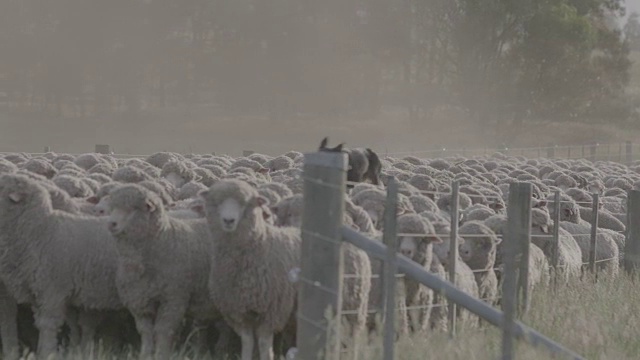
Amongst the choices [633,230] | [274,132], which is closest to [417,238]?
[633,230]

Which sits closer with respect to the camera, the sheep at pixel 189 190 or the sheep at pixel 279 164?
the sheep at pixel 189 190

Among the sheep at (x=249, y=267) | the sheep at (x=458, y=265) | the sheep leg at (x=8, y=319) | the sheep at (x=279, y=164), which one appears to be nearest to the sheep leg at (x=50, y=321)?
the sheep leg at (x=8, y=319)

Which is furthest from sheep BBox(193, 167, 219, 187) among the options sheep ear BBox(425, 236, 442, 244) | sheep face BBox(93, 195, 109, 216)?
sheep ear BBox(425, 236, 442, 244)

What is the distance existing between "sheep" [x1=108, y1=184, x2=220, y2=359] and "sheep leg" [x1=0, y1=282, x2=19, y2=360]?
1040 mm

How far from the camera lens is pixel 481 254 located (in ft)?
38.8

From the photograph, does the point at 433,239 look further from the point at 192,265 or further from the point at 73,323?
the point at 73,323

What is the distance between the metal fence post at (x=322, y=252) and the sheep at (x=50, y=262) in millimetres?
4193

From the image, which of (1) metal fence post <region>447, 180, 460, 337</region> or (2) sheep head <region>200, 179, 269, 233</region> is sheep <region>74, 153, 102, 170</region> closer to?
(2) sheep head <region>200, 179, 269, 233</region>

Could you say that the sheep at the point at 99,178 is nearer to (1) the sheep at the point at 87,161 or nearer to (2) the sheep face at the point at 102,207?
(2) the sheep face at the point at 102,207

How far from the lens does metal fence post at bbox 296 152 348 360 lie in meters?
6.67

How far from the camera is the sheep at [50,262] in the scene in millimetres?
10594

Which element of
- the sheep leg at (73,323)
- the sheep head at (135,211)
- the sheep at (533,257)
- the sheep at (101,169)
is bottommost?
the sheep leg at (73,323)

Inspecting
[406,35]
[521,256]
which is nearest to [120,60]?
[406,35]

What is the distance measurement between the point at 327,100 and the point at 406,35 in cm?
498
